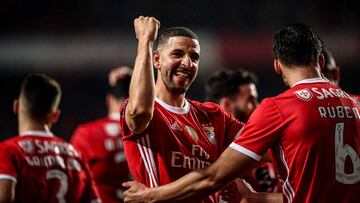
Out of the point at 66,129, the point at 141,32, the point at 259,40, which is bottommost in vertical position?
the point at 66,129

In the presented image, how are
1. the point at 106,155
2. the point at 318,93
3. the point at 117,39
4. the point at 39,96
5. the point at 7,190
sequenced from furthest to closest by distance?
the point at 117,39 < the point at 106,155 < the point at 39,96 < the point at 7,190 < the point at 318,93

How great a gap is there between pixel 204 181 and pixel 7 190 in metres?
1.62

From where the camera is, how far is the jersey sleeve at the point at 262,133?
307 cm

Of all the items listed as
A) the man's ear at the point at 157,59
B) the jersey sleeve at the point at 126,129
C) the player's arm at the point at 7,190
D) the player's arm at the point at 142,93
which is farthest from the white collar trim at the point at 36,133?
the player's arm at the point at 142,93

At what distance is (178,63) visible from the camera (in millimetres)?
3572

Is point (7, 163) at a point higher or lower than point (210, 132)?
lower

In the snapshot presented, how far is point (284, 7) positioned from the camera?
11.0 m

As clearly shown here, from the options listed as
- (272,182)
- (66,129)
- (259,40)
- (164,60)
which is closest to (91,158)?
(272,182)

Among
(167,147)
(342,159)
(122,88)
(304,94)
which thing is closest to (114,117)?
(122,88)

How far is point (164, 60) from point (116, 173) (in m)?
2.70

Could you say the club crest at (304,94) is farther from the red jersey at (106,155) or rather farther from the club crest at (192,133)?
the red jersey at (106,155)

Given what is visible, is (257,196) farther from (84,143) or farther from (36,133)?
(84,143)

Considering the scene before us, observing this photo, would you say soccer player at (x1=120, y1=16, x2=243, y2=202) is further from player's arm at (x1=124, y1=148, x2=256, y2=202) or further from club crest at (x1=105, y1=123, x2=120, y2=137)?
club crest at (x1=105, y1=123, x2=120, y2=137)

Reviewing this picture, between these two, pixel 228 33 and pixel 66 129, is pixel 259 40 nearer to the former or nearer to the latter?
pixel 228 33
